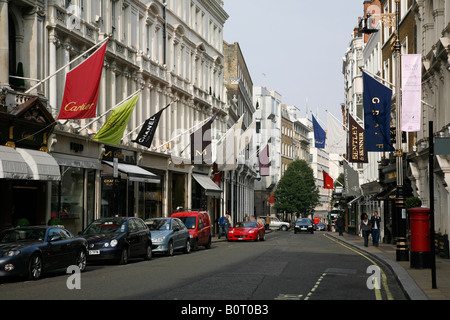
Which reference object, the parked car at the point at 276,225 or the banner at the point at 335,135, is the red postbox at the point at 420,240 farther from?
the parked car at the point at 276,225

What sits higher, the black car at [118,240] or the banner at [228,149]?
the banner at [228,149]

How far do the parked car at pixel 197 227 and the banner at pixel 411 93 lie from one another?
1084 cm

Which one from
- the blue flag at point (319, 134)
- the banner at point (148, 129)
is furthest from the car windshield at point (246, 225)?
the banner at point (148, 129)

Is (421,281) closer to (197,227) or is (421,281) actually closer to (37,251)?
(37,251)

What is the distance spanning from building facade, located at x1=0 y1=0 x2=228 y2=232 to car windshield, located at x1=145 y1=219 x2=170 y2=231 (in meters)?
2.10

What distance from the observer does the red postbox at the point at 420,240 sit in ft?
67.3

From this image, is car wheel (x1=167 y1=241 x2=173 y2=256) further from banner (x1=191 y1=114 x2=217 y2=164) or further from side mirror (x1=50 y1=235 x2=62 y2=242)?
banner (x1=191 y1=114 x2=217 y2=164)

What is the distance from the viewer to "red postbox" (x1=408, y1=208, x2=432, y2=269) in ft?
67.3

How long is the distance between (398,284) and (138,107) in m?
25.1

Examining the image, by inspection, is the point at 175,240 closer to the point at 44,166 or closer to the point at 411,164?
the point at 44,166

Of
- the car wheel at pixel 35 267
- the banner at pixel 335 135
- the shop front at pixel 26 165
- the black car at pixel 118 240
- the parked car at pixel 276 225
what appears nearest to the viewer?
the car wheel at pixel 35 267

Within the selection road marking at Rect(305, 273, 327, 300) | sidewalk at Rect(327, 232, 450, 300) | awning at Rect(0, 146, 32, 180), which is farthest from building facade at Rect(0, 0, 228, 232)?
sidewalk at Rect(327, 232, 450, 300)

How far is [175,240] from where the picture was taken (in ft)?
94.0
